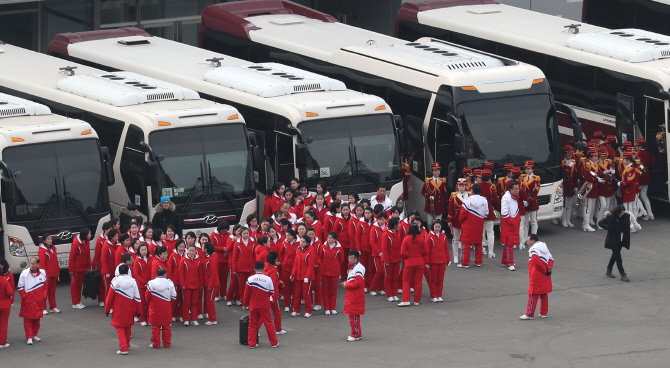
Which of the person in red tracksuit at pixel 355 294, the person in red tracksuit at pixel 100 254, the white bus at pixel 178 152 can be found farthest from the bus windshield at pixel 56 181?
A: the person in red tracksuit at pixel 355 294

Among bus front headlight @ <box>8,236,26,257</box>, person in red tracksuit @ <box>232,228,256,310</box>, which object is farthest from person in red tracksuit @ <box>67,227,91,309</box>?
person in red tracksuit @ <box>232,228,256,310</box>

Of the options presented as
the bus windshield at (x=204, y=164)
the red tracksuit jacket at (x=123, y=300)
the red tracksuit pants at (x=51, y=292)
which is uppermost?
the bus windshield at (x=204, y=164)

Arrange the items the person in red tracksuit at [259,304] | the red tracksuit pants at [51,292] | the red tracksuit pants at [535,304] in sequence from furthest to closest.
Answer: the red tracksuit pants at [51,292], the red tracksuit pants at [535,304], the person in red tracksuit at [259,304]

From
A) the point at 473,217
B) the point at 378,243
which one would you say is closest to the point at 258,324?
the point at 378,243

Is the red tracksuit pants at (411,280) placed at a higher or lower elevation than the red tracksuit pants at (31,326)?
higher

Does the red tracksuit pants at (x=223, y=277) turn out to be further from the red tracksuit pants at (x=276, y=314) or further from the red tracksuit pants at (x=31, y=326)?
the red tracksuit pants at (x=31, y=326)

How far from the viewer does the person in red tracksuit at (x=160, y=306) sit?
55.6ft

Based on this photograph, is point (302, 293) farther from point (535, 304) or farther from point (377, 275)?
point (535, 304)

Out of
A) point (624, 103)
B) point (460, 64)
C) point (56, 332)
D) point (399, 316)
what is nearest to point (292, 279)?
point (399, 316)

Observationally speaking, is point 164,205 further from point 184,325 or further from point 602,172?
point 602,172

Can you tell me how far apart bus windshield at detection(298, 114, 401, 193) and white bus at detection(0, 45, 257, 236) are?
3.95ft

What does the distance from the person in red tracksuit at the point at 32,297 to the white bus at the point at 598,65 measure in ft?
38.2

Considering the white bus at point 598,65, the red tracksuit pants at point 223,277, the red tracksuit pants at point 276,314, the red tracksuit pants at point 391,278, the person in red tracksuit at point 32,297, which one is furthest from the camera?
the white bus at point 598,65

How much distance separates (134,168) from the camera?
21344 millimetres
